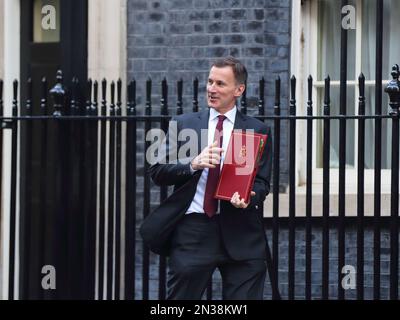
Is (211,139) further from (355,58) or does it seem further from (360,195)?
(355,58)

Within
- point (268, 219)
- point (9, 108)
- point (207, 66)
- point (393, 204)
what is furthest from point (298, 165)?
point (9, 108)

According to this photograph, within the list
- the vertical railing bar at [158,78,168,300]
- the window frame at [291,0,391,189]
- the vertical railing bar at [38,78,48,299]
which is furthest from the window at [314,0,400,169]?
the vertical railing bar at [38,78,48,299]

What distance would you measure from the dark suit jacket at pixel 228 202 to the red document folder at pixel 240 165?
14 cm

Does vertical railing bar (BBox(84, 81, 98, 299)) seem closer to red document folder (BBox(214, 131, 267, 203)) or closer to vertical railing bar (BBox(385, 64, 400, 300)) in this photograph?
red document folder (BBox(214, 131, 267, 203))

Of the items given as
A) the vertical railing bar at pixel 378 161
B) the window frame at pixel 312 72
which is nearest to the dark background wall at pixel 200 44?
the window frame at pixel 312 72

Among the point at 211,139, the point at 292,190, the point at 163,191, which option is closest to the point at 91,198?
the point at 163,191

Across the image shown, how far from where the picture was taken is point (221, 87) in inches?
220

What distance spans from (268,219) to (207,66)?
1.28m

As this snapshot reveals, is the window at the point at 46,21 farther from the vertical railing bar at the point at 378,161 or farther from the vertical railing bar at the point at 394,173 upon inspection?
the vertical railing bar at the point at 394,173

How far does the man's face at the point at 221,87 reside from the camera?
5.58 meters

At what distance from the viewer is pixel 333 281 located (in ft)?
25.2

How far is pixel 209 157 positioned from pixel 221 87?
46 centimetres

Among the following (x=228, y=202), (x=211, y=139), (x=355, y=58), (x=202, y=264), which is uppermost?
(x=355, y=58)

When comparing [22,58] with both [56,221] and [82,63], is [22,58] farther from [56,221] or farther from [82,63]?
[56,221]
